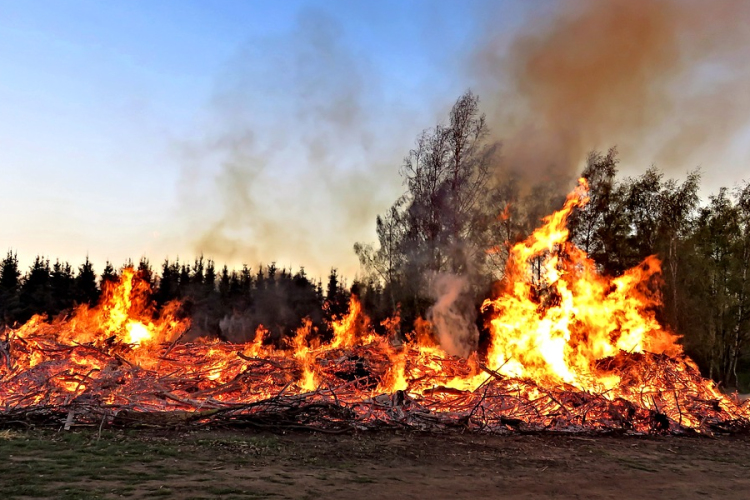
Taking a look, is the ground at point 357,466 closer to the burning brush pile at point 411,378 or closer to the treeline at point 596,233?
the burning brush pile at point 411,378

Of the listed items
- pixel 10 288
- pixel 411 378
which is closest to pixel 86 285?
pixel 10 288

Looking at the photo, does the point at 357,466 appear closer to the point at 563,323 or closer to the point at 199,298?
the point at 563,323

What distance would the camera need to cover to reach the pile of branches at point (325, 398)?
29.5 ft

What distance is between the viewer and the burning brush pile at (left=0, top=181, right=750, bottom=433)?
9.31m

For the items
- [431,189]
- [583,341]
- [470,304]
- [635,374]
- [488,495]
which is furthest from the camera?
[431,189]

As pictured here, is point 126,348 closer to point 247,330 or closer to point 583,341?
point 583,341

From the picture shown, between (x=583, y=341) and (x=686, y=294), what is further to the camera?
(x=686, y=294)

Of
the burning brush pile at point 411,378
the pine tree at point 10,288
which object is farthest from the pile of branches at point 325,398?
the pine tree at point 10,288

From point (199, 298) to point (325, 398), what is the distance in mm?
45713

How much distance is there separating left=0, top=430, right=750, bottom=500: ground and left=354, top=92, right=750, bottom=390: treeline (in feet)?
52.0

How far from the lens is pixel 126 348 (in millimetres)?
13000

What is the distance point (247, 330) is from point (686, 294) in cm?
3055

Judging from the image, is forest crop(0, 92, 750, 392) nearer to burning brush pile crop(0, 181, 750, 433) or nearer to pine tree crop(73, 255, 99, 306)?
burning brush pile crop(0, 181, 750, 433)

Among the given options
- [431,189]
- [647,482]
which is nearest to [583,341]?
[647,482]
